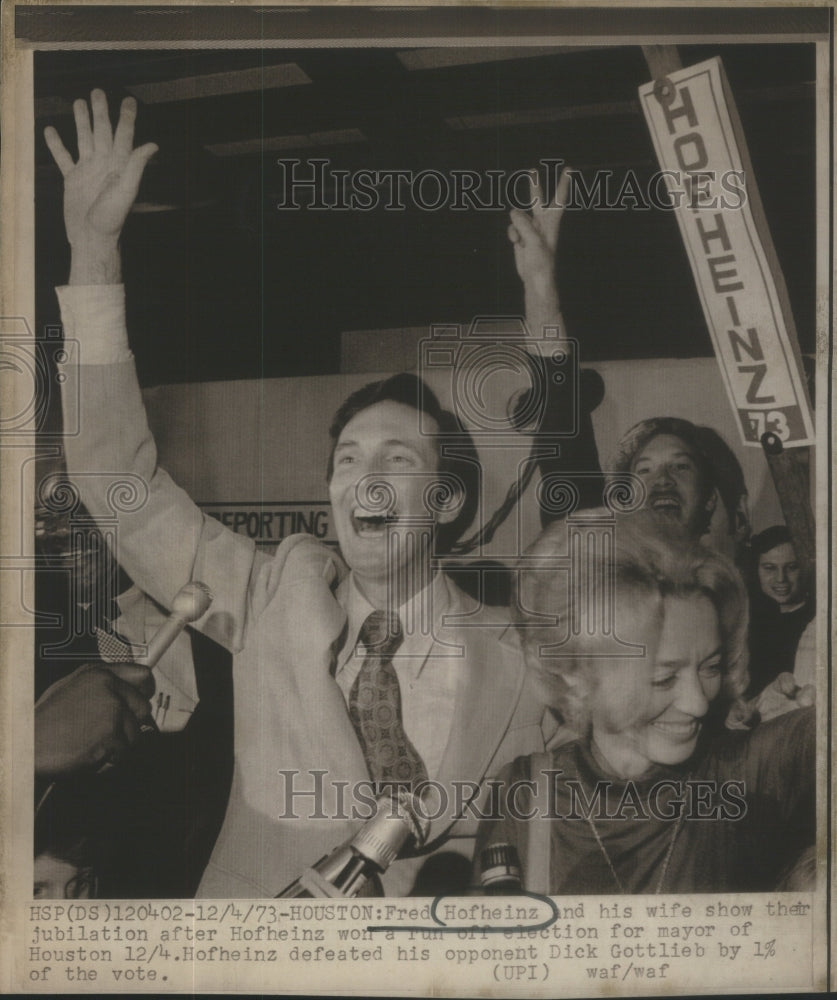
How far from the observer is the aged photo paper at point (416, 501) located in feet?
7.68

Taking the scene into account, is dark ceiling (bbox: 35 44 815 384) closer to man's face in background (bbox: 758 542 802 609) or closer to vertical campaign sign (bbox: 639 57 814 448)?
vertical campaign sign (bbox: 639 57 814 448)

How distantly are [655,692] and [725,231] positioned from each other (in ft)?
4.01

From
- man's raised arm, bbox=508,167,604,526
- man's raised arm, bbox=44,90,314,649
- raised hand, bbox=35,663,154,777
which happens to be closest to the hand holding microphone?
raised hand, bbox=35,663,154,777

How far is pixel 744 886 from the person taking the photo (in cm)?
235

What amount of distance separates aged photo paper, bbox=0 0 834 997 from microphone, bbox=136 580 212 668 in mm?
13

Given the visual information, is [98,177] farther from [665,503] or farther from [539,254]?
[665,503]

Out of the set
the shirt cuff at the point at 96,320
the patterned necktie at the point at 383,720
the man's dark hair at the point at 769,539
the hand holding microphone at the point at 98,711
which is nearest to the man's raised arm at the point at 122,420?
the shirt cuff at the point at 96,320

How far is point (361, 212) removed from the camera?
237 cm

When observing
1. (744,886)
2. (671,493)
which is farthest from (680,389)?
(744,886)

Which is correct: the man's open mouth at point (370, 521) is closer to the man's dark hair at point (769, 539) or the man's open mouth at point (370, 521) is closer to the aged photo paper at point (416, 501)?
the aged photo paper at point (416, 501)

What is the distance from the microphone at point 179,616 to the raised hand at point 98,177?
900 millimetres

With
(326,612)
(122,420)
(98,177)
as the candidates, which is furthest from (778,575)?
(98,177)

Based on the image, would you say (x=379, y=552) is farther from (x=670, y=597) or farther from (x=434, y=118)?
(x=434, y=118)

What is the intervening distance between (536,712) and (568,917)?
21.2 inches
